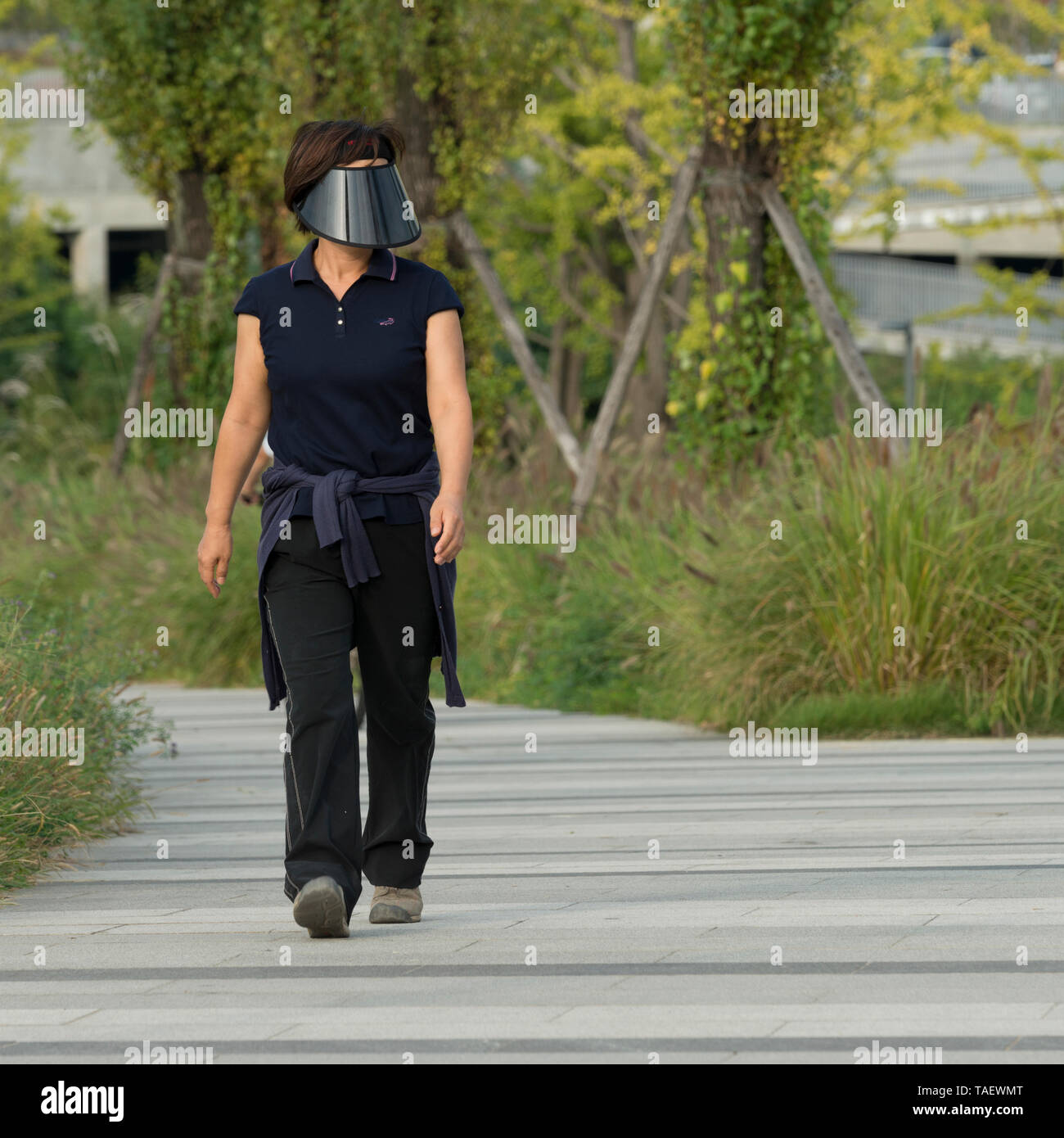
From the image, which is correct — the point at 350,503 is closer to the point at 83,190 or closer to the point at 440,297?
the point at 440,297

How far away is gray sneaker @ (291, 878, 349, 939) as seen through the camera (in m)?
4.96

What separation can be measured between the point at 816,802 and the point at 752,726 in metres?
1.86

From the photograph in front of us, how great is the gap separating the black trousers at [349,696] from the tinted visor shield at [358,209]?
0.74 meters

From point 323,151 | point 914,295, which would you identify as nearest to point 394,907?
point 323,151

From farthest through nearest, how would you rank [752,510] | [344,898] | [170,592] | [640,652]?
[170,592] < [640,652] < [752,510] < [344,898]

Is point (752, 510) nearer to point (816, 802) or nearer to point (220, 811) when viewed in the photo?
point (816, 802)

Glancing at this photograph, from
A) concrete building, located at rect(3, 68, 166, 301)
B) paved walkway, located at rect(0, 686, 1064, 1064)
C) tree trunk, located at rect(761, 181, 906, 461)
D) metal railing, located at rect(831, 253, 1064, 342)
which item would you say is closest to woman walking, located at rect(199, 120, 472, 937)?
paved walkway, located at rect(0, 686, 1064, 1064)

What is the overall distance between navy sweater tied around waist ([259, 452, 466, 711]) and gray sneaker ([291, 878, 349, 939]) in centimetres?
49

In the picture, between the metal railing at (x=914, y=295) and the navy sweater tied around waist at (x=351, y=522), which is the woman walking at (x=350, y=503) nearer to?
the navy sweater tied around waist at (x=351, y=522)

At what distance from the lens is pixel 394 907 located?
529cm

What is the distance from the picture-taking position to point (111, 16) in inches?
641

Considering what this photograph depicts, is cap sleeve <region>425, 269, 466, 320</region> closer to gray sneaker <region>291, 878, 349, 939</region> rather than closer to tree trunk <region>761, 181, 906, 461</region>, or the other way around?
gray sneaker <region>291, 878, 349, 939</region>
